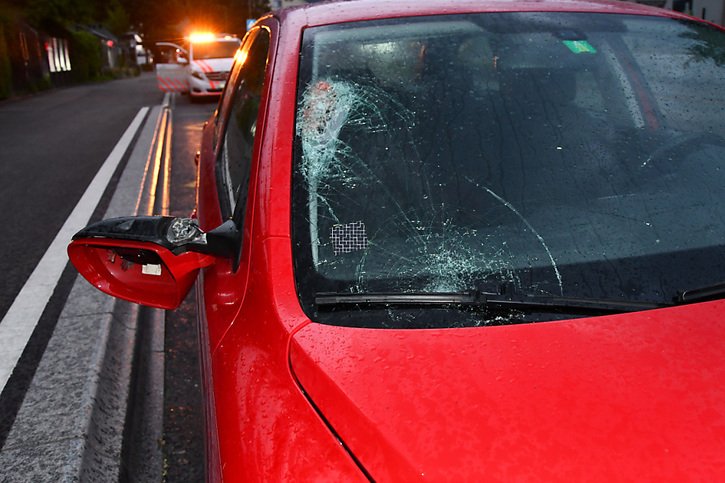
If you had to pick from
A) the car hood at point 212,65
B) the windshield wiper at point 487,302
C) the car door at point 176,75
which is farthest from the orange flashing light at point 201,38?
the windshield wiper at point 487,302

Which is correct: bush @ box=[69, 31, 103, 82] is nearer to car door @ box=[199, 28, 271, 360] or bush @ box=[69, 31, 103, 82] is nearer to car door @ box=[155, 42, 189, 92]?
car door @ box=[155, 42, 189, 92]

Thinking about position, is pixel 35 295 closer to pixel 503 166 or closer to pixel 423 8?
pixel 423 8

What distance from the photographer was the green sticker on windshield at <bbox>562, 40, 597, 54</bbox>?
219 cm

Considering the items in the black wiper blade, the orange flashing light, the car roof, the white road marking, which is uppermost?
the car roof

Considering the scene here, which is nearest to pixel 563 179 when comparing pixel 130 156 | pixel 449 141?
pixel 449 141

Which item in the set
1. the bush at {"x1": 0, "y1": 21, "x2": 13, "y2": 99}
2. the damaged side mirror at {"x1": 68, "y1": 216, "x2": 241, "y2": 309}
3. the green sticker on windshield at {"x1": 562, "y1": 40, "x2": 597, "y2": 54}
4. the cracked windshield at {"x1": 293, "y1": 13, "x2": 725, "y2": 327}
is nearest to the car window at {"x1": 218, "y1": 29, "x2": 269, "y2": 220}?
the damaged side mirror at {"x1": 68, "y1": 216, "x2": 241, "y2": 309}

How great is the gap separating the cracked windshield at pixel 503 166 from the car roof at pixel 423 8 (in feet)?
0.17

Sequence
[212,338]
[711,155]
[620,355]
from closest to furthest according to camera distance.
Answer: [620,355], [212,338], [711,155]

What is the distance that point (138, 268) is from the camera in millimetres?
2082

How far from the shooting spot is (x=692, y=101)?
2.14 metres

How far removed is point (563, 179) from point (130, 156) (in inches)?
361

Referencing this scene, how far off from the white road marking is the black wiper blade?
2.69m

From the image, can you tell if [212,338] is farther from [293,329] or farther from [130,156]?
[130,156]

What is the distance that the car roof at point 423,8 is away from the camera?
2.23 meters
